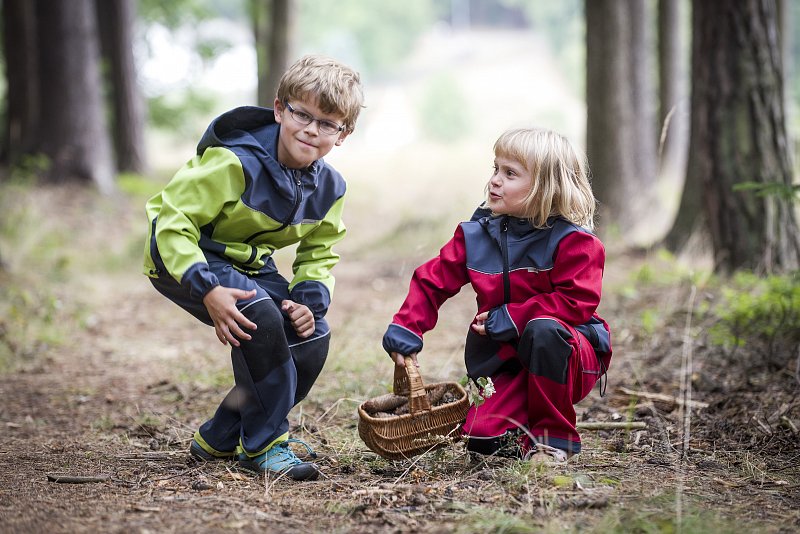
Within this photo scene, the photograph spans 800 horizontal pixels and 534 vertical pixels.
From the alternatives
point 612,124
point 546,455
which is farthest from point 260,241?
point 612,124

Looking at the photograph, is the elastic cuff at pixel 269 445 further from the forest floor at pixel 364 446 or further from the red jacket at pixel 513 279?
the red jacket at pixel 513 279

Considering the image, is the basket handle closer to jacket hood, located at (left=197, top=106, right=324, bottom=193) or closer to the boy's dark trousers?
the boy's dark trousers

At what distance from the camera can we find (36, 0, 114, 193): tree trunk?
10680 mm

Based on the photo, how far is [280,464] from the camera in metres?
2.98

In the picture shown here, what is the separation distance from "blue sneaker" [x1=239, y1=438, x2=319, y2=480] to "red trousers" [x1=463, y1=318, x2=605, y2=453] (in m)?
0.59

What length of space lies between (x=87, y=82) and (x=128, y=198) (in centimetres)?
162

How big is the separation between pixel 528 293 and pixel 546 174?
43 cm

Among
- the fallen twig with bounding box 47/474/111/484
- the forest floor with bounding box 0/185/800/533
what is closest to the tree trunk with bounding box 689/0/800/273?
the forest floor with bounding box 0/185/800/533

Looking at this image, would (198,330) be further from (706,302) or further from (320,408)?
(706,302)

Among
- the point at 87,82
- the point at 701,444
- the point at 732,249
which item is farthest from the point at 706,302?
the point at 87,82

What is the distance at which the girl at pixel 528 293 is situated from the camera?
2912 mm

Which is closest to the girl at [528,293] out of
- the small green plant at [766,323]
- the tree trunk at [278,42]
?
the small green plant at [766,323]

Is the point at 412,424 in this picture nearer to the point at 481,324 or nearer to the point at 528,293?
the point at 481,324

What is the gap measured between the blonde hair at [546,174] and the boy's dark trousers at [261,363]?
943 millimetres
